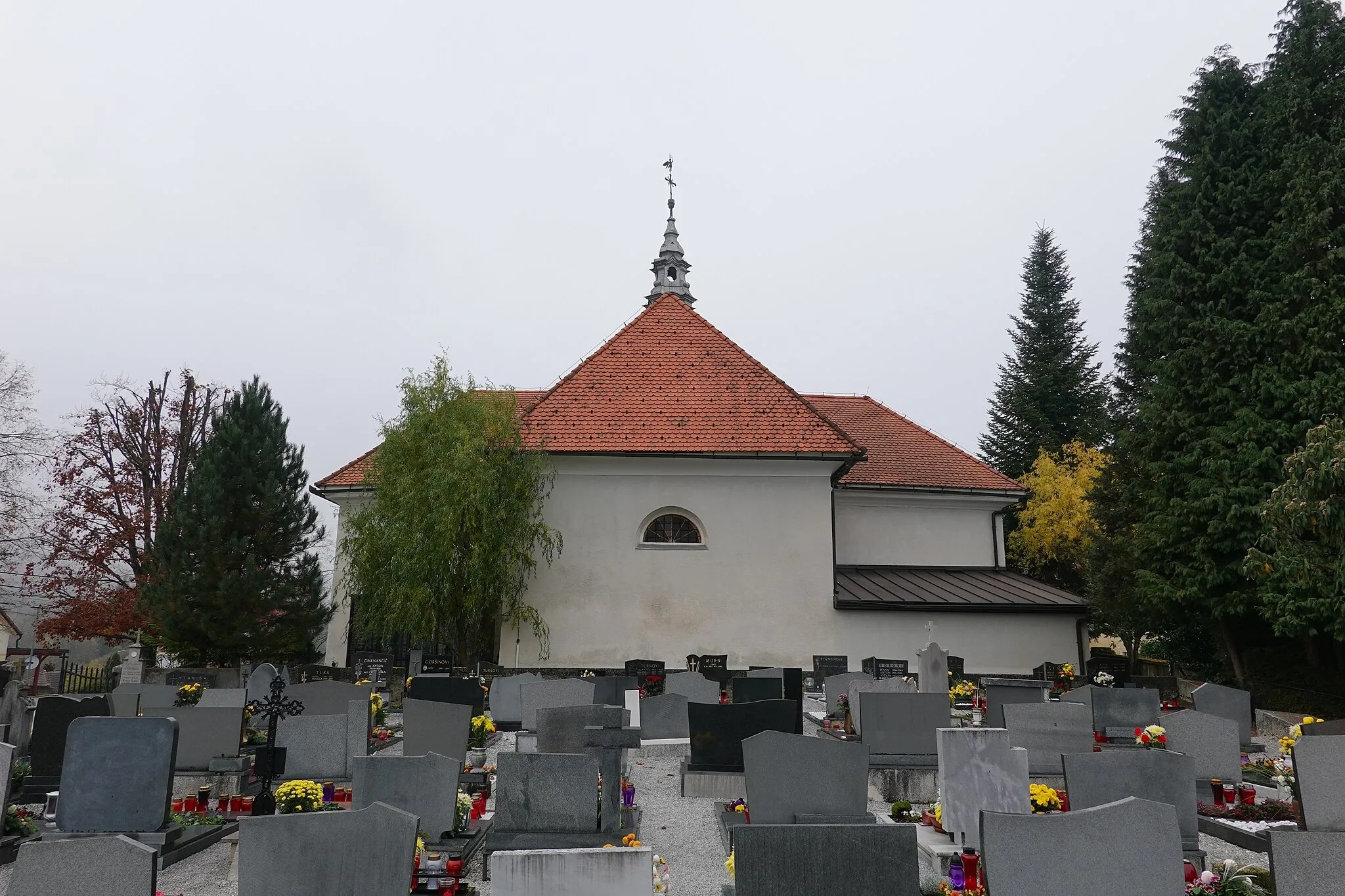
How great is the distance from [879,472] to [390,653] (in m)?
14.1

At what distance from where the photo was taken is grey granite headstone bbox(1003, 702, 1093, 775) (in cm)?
998

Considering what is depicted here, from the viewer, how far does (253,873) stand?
4.76 meters

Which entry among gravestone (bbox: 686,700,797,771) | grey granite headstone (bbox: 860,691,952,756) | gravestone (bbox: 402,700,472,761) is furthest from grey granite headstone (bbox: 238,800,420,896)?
grey granite headstone (bbox: 860,691,952,756)

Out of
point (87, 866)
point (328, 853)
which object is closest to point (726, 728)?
point (328, 853)

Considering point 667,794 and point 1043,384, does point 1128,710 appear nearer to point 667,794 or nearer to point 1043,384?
point 667,794

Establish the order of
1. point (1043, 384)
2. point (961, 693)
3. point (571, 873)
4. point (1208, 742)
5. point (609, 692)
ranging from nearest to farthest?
point (571, 873) < point (1208, 742) < point (609, 692) < point (961, 693) < point (1043, 384)

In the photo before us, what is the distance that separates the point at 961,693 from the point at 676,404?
9.79 m

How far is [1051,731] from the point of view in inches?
396

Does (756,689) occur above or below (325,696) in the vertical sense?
above

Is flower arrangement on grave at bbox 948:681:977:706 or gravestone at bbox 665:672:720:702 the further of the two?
flower arrangement on grave at bbox 948:681:977:706

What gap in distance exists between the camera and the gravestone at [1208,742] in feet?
30.8

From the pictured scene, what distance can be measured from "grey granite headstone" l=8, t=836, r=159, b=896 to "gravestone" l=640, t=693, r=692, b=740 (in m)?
8.89

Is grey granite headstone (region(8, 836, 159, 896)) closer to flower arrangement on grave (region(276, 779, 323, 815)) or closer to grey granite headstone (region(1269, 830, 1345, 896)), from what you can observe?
flower arrangement on grave (region(276, 779, 323, 815))

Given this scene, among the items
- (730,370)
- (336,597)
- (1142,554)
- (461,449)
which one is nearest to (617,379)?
(730,370)
